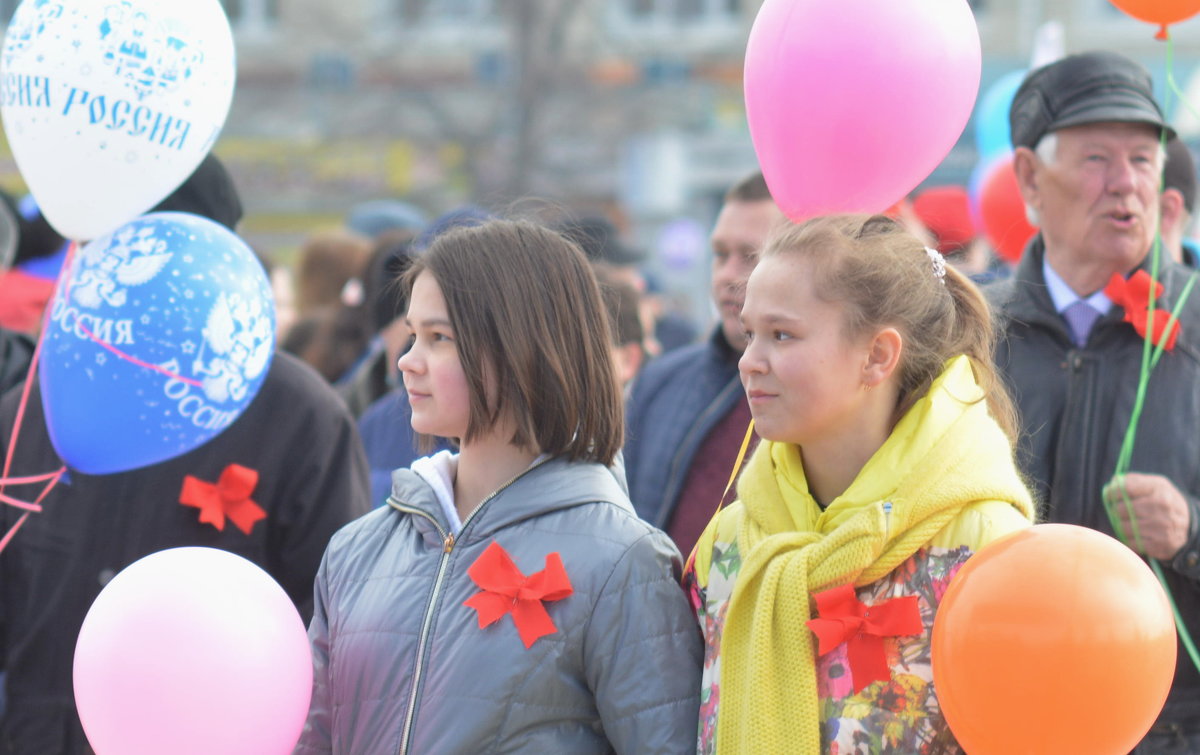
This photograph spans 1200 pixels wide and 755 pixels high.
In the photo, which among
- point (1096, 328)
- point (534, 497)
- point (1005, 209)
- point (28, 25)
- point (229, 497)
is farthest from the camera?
point (1005, 209)

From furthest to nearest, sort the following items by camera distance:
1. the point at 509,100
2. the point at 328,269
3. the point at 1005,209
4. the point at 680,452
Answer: the point at 509,100 → the point at 328,269 → the point at 1005,209 → the point at 680,452

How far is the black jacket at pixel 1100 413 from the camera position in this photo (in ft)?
9.94

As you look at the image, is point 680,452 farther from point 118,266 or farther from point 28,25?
point 28,25

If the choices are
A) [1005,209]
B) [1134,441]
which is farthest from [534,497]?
[1005,209]

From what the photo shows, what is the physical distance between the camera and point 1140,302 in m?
3.12

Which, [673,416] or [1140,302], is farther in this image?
[673,416]

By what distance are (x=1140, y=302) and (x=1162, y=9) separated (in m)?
0.64

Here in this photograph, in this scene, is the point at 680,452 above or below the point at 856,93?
below

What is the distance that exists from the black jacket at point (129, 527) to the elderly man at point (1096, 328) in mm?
1546

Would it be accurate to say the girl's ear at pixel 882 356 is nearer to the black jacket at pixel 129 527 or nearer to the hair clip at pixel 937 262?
the hair clip at pixel 937 262

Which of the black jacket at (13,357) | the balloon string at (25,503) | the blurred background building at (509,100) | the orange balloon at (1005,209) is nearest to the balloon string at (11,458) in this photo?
the balloon string at (25,503)

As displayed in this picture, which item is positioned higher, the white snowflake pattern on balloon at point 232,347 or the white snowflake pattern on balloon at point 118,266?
the white snowflake pattern on balloon at point 118,266

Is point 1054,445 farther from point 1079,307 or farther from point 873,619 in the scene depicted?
point 873,619

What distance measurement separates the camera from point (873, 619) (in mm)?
2254
